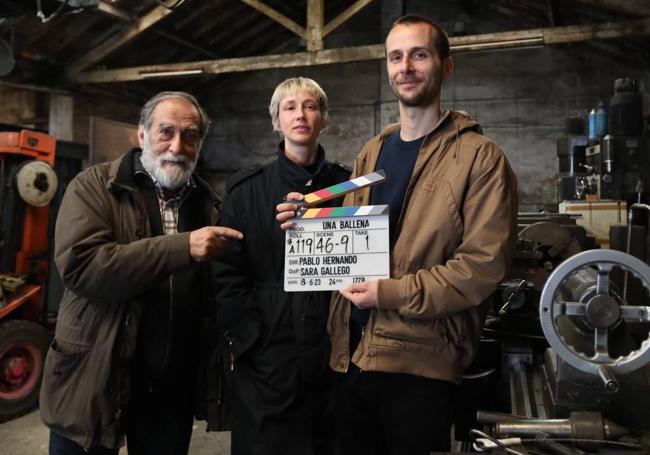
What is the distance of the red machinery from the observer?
11.5ft

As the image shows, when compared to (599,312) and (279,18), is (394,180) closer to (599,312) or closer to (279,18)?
(599,312)

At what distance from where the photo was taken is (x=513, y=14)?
847 centimetres

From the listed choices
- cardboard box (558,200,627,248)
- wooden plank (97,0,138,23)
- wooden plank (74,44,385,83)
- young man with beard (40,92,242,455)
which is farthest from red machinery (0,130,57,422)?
cardboard box (558,200,627,248)

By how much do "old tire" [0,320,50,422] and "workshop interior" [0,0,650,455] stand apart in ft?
0.04

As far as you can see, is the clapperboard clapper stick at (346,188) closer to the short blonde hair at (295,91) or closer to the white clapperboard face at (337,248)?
the white clapperboard face at (337,248)

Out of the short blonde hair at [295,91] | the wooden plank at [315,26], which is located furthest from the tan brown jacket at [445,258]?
the wooden plank at [315,26]

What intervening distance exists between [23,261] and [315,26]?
4309 millimetres

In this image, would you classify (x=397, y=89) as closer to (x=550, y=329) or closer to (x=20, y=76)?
(x=550, y=329)

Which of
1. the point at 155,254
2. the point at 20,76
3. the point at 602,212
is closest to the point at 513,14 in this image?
the point at 602,212

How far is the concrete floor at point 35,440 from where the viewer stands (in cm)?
317

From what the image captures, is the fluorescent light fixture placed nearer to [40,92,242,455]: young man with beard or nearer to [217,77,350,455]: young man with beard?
[40,92,242,455]: young man with beard

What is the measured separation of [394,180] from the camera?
147cm

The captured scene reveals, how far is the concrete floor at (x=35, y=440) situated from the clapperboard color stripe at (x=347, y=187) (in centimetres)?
229

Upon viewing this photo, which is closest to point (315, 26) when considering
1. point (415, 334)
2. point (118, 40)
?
point (118, 40)
